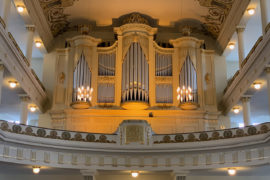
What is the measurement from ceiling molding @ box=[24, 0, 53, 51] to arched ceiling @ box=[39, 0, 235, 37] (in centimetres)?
32

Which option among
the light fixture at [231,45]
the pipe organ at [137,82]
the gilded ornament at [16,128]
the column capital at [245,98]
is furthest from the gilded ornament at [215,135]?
the gilded ornament at [16,128]

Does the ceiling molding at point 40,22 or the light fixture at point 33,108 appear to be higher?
the ceiling molding at point 40,22

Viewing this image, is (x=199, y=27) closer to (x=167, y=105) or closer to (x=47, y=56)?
(x=167, y=105)

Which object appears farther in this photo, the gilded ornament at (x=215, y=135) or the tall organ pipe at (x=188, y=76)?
the tall organ pipe at (x=188, y=76)

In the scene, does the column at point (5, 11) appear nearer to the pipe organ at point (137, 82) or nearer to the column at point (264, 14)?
the pipe organ at point (137, 82)

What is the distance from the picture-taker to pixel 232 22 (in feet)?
82.9

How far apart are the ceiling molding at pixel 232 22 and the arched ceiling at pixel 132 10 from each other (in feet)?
1.04

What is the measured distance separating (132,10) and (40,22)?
5.52m

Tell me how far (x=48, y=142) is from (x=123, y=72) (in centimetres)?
729

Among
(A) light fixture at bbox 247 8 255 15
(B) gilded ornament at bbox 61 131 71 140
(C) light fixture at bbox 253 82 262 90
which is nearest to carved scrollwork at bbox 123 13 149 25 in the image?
(A) light fixture at bbox 247 8 255 15

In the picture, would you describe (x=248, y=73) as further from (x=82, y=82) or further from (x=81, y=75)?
(x=81, y=75)

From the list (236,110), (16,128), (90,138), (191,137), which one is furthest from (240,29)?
(16,128)

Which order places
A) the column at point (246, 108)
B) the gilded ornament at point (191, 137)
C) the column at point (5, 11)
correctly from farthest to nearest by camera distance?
1. the column at point (246, 108)
2. the gilded ornament at point (191, 137)
3. the column at point (5, 11)

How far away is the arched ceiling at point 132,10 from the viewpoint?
2552 cm
